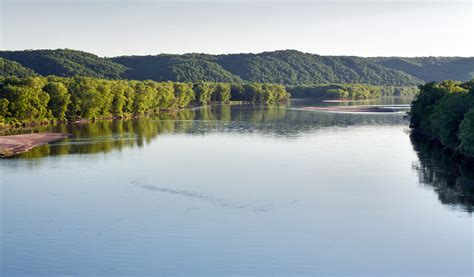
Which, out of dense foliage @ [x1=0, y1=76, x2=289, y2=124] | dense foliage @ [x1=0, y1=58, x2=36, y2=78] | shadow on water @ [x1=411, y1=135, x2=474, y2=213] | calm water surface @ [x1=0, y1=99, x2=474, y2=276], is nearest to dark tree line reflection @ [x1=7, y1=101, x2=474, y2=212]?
shadow on water @ [x1=411, y1=135, x2=474, y2=213]

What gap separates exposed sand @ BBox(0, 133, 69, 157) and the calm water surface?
78.4 inches

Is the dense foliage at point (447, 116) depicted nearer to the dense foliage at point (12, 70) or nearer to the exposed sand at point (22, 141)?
the exposed sand at point (22, 141)

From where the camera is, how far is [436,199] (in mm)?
31531

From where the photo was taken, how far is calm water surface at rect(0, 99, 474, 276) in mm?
22375

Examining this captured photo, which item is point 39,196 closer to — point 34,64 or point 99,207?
point 99,207

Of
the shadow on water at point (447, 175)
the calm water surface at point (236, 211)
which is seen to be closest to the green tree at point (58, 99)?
the calm water surface at point (236, 211)

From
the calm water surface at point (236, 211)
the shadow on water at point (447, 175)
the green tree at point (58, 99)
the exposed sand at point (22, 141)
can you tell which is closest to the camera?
the calm water surface at point (236, 211)

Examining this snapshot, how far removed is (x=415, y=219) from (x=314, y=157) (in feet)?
58.6

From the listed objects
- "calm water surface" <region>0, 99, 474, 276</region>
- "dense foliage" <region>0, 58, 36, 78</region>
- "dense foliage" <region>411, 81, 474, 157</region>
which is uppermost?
"dense foliage" <region>0, 58, 36, 78</region>

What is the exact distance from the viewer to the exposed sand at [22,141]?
161ft

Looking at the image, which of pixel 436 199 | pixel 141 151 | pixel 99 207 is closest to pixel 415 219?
pixel 436 199

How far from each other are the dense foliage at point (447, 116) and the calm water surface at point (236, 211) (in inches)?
66.7

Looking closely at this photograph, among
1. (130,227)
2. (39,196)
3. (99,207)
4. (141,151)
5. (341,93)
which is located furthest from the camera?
(341,93)

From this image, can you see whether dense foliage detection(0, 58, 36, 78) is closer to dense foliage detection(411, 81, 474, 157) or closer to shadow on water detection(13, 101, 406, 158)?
shadow on water detection(13, 101, 406, 158)
